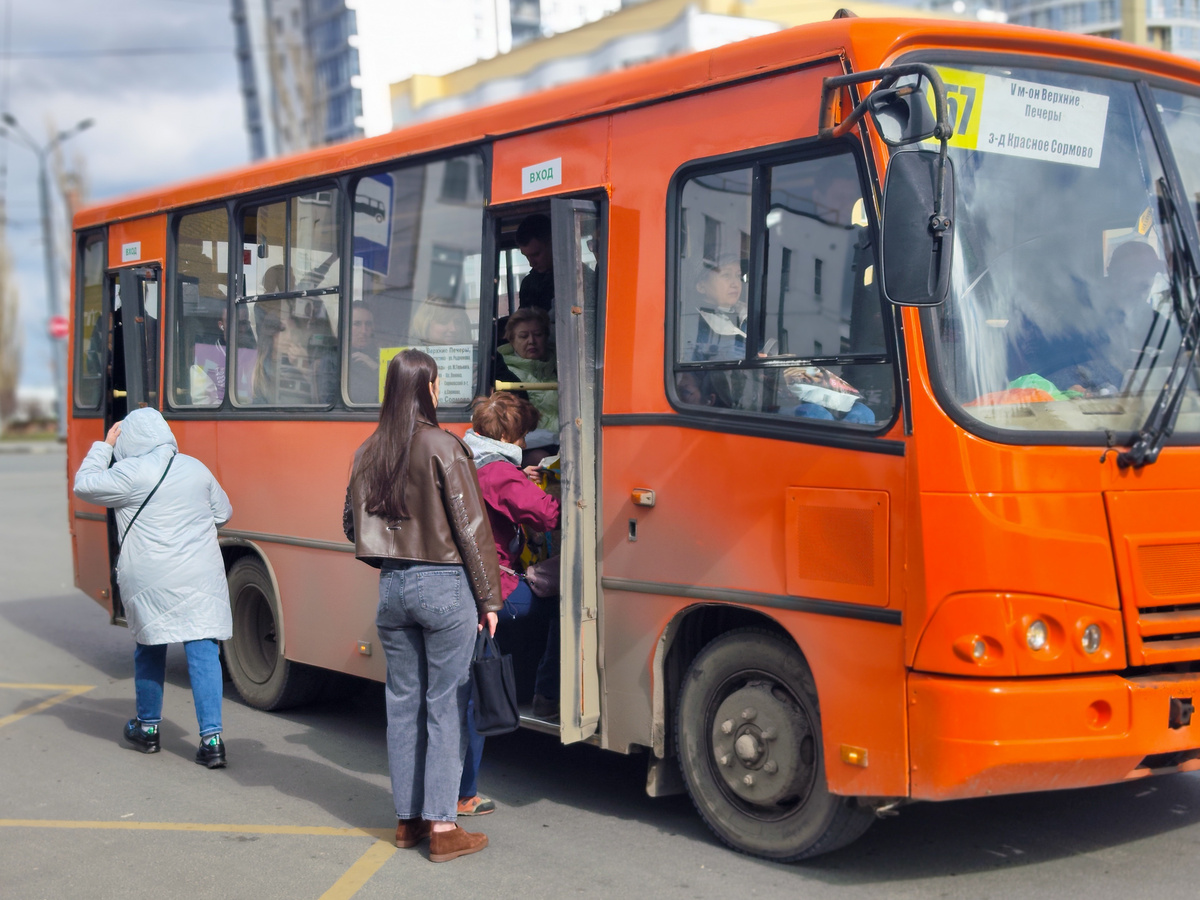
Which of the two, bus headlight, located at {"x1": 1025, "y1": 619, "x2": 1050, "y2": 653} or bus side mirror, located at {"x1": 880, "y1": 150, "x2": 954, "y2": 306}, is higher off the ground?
bus side mirror, located at {"x1": 880, "y1": 150, "x2": 954, "y2": 306}

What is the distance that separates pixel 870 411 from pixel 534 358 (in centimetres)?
201

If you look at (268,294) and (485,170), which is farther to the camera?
(268,294)

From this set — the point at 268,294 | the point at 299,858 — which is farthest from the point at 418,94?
the point at 299,858

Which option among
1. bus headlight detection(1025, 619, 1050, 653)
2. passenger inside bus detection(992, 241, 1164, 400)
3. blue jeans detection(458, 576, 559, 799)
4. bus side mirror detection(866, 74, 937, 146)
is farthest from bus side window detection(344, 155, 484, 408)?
bus headlight detection(1025, 619, 1050, 653)

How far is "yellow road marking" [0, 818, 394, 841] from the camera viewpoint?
5.07 metres

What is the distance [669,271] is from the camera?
190 inches

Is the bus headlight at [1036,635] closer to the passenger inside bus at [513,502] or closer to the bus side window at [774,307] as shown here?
the bus side window at [774,307]

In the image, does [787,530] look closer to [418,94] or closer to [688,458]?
[688,458]

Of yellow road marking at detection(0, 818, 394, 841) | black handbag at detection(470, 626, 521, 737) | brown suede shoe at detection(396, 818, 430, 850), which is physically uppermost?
black handbag at detection(470, 626, 521, 737)

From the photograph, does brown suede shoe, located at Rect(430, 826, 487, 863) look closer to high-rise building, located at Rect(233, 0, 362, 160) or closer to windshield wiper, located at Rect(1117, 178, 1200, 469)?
windshield wiper, located at Rect(1117, 178, 1200, 469)

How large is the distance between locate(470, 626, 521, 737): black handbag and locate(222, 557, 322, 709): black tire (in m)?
2.78

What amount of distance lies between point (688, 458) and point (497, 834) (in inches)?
67.5

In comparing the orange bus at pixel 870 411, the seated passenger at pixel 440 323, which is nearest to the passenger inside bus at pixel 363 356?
the seated passenger at pixel 440 323

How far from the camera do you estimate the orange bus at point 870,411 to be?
12.8 ft
